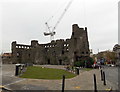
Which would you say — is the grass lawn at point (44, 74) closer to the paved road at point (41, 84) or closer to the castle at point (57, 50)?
the paved road at point (41, 84)

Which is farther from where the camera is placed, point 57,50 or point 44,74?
point 57,50

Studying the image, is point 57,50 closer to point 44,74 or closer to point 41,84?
point 44,74

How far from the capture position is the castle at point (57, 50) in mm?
70812

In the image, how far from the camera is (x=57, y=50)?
7994cm

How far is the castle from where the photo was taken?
70.8 meters

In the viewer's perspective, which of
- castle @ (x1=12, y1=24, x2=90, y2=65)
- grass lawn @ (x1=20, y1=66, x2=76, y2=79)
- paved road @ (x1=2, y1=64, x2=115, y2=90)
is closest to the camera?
paved road @ (x1=2, y1=64, x2=115, y2=90)

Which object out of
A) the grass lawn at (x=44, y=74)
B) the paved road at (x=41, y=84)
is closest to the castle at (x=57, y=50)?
the grass lawn at (x=44, y=74)

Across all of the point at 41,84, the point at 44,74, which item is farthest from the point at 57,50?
the point at 41,84

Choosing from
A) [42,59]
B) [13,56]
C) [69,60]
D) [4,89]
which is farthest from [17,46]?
Result: [4,89]

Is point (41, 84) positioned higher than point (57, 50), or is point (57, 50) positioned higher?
point (57, 50)

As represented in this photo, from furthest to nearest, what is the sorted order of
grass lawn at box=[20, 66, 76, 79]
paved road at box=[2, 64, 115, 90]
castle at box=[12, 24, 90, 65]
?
castle at box=[12, 24, 90, 65], grass lawn at box=[20, 66, 76, 79], paved road at box=[2, 64, 115, 90]

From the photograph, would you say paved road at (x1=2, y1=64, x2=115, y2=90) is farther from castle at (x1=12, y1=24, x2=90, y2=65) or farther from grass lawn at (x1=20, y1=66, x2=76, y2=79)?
→ castle at (x1=12, y1=24, x2=90, y2=65)

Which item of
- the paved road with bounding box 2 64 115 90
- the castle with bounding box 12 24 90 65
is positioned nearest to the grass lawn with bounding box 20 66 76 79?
the paved road with bounding box 2 64 115 90

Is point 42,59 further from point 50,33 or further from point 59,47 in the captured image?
point 50,33
